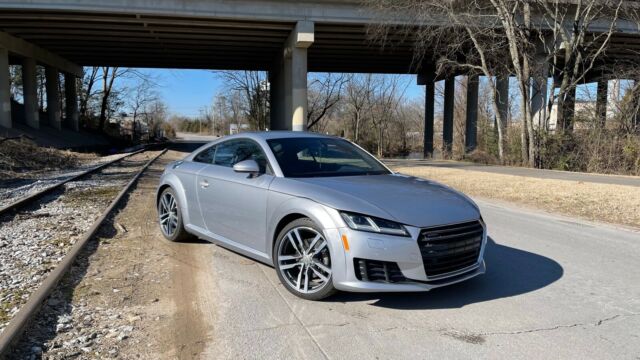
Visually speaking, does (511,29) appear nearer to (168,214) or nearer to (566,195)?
(566,195)

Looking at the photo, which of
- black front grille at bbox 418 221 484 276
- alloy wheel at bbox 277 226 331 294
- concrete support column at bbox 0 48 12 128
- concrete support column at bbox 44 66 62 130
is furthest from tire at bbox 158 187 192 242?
concrete support column at bbox 44 66 62 130

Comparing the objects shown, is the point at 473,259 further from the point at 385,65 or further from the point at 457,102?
the point at 457,102

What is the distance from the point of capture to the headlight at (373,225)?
411 cm

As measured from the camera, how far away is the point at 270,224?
489cm

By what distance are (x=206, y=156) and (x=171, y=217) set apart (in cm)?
100

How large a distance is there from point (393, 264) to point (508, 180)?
1240 cm

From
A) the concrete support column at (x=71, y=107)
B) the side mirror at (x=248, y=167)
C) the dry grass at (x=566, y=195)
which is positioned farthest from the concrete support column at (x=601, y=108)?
the concrete support column at (x=71, y=107)

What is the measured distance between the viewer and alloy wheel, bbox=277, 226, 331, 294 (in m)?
4.41

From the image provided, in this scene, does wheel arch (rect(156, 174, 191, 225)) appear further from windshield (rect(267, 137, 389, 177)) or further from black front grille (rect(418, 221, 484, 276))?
black front grille (rect(418, 221, 484, 276))

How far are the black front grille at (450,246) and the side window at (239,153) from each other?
1894 millimetres

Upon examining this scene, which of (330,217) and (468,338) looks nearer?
(468,338)

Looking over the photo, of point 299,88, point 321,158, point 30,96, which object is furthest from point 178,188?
point 30,96

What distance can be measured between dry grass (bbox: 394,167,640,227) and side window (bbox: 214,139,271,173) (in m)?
6.93

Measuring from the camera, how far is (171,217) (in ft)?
22.2
